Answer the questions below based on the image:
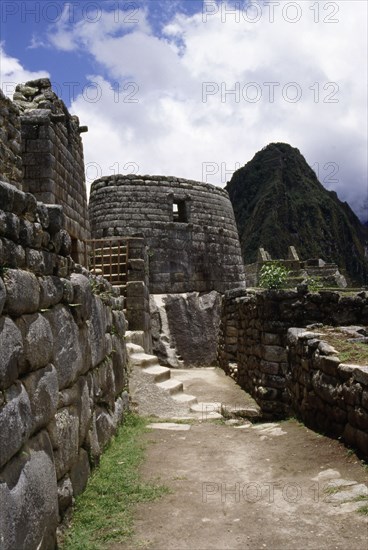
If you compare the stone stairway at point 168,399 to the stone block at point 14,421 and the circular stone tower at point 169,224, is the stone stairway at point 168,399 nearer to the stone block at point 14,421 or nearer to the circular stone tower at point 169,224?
the stone block at point 14,421

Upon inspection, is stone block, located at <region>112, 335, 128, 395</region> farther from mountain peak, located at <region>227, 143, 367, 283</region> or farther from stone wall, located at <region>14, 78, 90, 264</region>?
mountain peak, located at <region>227, 143, 367, 283</region>

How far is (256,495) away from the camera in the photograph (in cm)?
Answer: 430

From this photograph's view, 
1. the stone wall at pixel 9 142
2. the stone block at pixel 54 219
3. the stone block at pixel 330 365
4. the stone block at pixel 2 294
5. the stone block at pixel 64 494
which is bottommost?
the stone block at pixel 64 494

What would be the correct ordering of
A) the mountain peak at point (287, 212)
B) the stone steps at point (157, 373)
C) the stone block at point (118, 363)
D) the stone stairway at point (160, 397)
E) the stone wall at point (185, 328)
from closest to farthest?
1. the stone block at point (118, 363)
2. the stone stairway at point (160, 397)
3. the stone steps at point (157, 373)
4. the stone wall at point (185, 328)
5. the mountain peak at point (287, 212)

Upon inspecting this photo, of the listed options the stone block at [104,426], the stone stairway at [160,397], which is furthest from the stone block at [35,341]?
the stone stairway at [160,397]

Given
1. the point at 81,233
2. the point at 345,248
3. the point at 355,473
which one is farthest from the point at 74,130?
the point at 345,248

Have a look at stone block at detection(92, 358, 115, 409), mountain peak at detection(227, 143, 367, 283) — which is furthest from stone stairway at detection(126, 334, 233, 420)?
mountain peak at detection(227, 143, 367, 283)

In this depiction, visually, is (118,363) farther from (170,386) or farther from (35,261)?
(35,261)

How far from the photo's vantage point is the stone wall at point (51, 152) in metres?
8.79

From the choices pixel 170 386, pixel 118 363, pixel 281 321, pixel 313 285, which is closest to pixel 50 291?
pixel 118 363

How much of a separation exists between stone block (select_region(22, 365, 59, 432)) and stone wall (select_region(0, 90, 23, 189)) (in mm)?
3561

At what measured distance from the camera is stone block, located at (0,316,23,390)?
9.10ft

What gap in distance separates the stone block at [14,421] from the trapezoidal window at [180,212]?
16045 millimetres

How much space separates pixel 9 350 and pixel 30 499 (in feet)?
2.85
